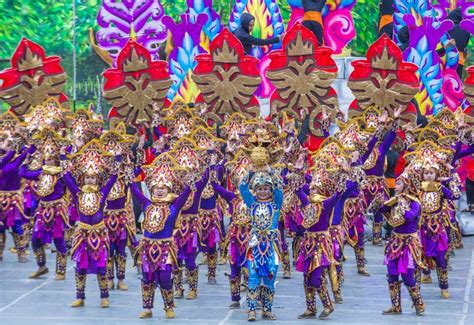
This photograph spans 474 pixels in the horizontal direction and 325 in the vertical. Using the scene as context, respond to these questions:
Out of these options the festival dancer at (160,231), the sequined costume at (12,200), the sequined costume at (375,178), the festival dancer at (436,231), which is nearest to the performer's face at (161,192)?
the festival dancer at (160,231)

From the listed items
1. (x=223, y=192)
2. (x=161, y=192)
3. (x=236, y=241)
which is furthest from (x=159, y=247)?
(x=223, y=192)

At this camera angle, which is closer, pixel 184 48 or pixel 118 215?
pixel 118 215

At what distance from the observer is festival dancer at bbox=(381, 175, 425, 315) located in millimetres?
16781

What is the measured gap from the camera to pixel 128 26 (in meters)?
23.5

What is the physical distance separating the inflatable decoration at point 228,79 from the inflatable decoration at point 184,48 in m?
1.92

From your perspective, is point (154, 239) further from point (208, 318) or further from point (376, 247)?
point (376, 247)

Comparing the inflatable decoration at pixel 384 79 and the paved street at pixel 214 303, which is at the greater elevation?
the inflatable decoration at pixel 384 79

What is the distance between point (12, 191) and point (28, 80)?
2.75m

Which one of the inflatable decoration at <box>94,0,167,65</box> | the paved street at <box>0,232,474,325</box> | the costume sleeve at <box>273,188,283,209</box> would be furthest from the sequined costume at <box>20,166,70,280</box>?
the inflatable decoration at <box>94,0,167,65</box>

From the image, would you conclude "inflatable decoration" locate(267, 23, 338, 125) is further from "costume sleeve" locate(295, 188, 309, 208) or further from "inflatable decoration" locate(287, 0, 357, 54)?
"costume sleeve" locate(295, 188, 309, 208)

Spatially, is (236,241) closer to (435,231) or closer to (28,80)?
(435,231)

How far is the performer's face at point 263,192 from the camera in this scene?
16.6 m

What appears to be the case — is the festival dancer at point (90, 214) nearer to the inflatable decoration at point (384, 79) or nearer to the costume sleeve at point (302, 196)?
the costume sleeve at point (302, 196)

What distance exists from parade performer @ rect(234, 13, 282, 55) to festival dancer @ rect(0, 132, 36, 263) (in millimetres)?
5388
